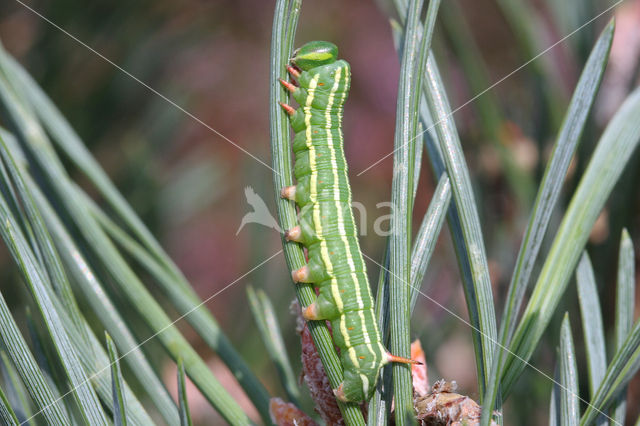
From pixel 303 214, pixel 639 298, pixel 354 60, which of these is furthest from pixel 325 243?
pixel 354 60

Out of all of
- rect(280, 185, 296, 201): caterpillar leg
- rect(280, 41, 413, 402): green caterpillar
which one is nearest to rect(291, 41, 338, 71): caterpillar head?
rect(280, 41, 413, 402): green caterpillar

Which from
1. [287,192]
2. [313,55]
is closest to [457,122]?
[313,55]

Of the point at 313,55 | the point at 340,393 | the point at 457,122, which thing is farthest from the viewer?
the point at 457,122

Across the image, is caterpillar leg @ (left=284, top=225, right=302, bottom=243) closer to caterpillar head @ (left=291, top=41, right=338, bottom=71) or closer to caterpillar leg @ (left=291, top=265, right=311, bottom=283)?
caterpillar leg @ (left=291, top=265, right=311, bottom=283)

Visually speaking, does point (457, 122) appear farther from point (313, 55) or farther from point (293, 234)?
point (293, 234)

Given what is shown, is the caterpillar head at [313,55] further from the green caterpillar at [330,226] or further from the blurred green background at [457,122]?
the blurred green background at [457,122]

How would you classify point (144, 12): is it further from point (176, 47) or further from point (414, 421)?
point (414, 421)

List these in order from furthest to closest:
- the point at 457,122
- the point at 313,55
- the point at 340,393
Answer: the point at 457,122, the point at 313,55, the point at 340,393

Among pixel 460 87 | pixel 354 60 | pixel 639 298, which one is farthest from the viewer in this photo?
pixel 354 60
